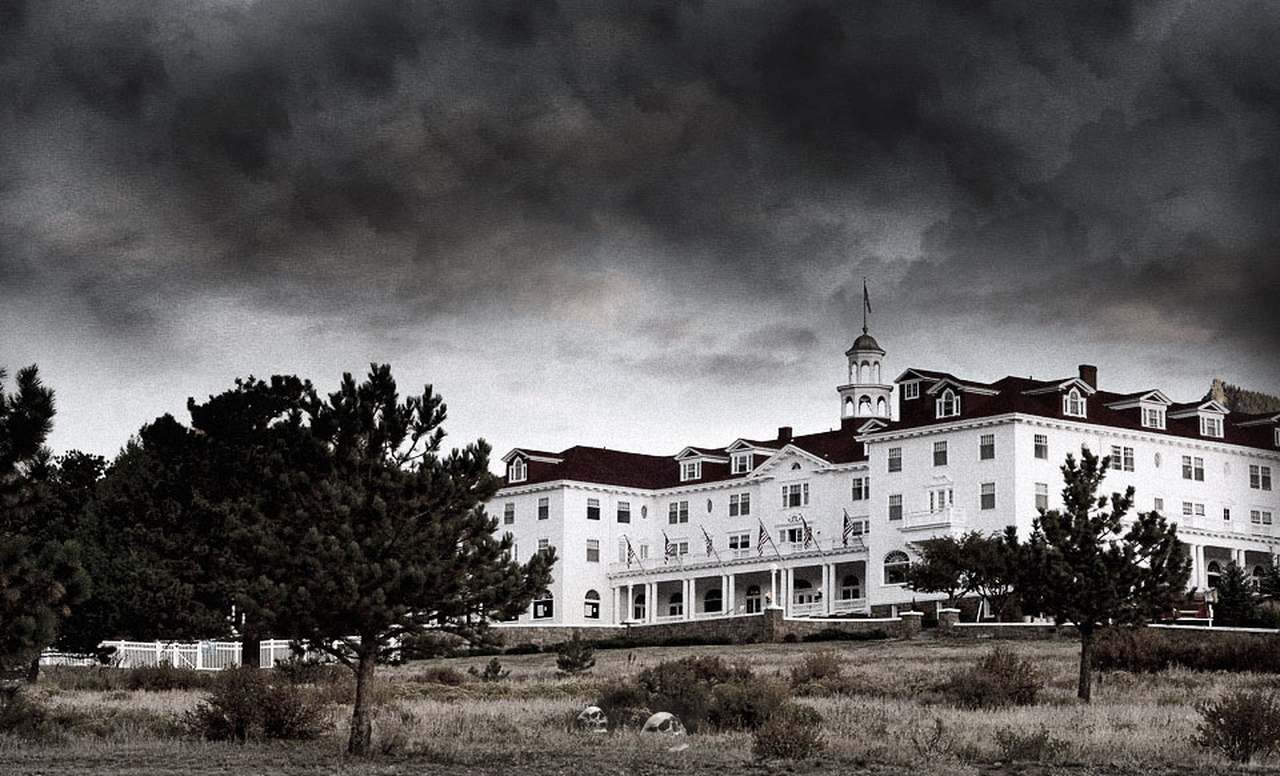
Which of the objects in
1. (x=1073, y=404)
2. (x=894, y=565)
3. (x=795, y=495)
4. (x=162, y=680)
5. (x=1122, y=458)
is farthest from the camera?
(x=795, y=495)

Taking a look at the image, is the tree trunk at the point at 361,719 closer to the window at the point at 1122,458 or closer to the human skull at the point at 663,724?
the human skull at the point at 663,724

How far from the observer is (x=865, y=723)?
36.4 metres

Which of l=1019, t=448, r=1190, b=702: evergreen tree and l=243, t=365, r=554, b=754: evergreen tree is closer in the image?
l=243, t=365, r=554, b=754: evergreen tree

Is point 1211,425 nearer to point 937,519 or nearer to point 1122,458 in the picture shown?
point 1122,458

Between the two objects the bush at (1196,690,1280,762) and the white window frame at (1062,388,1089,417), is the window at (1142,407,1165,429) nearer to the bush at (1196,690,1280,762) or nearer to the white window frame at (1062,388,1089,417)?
the white window frame at (1062,388,1089,417)

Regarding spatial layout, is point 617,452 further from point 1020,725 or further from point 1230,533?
point 1020,725

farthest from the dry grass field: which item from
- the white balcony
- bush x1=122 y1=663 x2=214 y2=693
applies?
the white balcony

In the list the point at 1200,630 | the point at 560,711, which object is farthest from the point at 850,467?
the point at 560,711

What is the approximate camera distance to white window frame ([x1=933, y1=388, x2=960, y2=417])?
91.1 metres

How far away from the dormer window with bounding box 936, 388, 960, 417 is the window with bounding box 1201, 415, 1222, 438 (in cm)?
1226

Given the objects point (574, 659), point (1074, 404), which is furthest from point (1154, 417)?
point (574, 659)

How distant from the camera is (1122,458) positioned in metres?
89.9

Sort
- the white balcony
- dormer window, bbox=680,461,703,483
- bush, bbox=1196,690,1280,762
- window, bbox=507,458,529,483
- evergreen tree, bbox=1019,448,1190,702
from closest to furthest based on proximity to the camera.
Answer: bush, bbox=1196,690,1280,762 < evergreen tree, bbox=1019,448,1190,702 < the white balcony < dormer window, bbox=680,461,703,483 < window, bbox=507,458,529,483

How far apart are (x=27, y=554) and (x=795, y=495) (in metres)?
70.9
